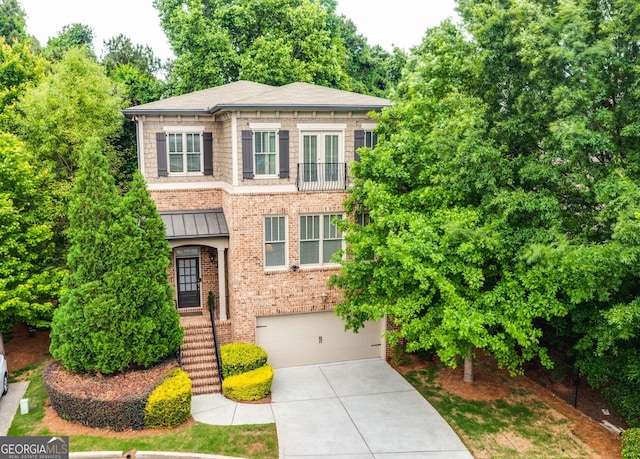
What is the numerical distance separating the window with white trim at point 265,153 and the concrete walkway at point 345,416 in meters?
6.58

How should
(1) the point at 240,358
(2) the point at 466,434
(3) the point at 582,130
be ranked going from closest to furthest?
(3) the point at 582,130, (2) the point at 466,434, (1) the point at 240,358

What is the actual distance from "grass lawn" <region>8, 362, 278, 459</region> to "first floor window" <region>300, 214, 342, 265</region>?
18.3ft

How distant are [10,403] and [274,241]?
873cm

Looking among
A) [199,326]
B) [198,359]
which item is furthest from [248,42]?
[198,359]

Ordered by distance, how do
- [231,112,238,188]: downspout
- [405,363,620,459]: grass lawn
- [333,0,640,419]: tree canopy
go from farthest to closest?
[231,112,238,188]: downspout < [405,363,620,459]: grass lawn < [333,0,640,419]: tree canopy

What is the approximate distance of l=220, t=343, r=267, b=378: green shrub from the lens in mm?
15180

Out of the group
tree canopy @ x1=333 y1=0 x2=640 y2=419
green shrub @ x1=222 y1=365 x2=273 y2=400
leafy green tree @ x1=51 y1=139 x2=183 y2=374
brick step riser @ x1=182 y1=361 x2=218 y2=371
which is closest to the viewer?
tree canopy @ x1=333 y1=0 x2=640 y2=419

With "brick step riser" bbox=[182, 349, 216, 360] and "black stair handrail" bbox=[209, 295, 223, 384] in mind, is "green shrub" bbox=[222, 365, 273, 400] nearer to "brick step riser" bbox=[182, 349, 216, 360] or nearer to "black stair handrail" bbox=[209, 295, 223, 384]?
"black stair handrail" bbox=[209, 295, 223, 384]

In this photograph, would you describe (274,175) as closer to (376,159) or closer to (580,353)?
(376,159)

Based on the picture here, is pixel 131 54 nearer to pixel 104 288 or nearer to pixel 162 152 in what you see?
pixel 162 152

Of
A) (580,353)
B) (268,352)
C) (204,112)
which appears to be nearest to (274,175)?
(204,112)

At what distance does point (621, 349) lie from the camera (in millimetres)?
13289

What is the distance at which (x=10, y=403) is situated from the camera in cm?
1430

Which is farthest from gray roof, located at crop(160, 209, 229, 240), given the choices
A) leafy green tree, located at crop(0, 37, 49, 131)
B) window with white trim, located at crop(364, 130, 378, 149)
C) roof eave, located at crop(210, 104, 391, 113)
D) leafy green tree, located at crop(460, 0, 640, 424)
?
leafy green tree, located at crop(0, 37, 49, 131)
